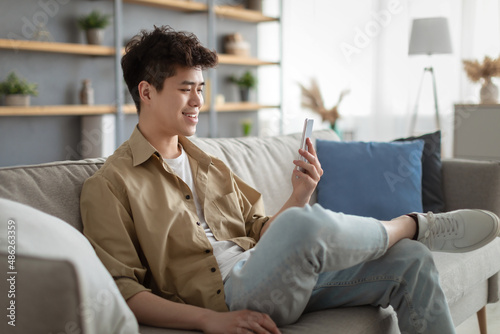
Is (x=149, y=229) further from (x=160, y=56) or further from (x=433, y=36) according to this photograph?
(x=433, y=36)

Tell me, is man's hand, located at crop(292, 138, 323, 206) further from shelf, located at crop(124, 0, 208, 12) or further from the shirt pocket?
shelf, located at crop(124, 0, 208, 12)

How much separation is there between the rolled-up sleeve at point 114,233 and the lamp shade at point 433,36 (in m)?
3.11

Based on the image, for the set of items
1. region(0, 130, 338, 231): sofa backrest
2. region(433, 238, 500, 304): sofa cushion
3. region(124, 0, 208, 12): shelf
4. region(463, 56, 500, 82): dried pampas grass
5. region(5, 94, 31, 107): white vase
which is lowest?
region(433, 238, 500, 304): sofa cushion

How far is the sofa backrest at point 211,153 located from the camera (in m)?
1.46

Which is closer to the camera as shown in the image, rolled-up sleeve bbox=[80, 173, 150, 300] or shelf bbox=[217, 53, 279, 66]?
rolled-up sleeve bbox=[80, 173, 150, 300]

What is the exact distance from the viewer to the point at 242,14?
16.4 ft

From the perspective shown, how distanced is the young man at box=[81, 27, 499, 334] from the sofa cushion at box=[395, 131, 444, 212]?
99 cm

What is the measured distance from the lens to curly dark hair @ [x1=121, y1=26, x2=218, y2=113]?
1.63 meters

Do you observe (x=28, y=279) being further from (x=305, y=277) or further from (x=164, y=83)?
(x=164, y=83)

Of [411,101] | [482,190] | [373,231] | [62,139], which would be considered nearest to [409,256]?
[373,231]

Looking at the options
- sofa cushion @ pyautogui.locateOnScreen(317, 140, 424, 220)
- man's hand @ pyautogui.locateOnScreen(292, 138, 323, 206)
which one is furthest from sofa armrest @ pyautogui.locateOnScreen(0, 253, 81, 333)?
sofa cushion @ pyautogui.locateOnScreen(317, 140, 424, 220)

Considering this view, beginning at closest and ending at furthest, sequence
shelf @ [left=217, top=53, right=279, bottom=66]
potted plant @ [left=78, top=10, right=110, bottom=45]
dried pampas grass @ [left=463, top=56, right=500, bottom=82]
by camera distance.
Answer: dried pampas grass @ [left=463, top=56, right=500, bottom=82] < potted plant @ [left=78, top=10, right=110, bottom=45] < shelf @ [left=217, top=53, right=279, bottom=66]

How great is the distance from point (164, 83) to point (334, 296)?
2.52 ft

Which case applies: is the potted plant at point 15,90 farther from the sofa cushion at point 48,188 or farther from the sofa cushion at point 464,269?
the sofa cushion at point 464,269
